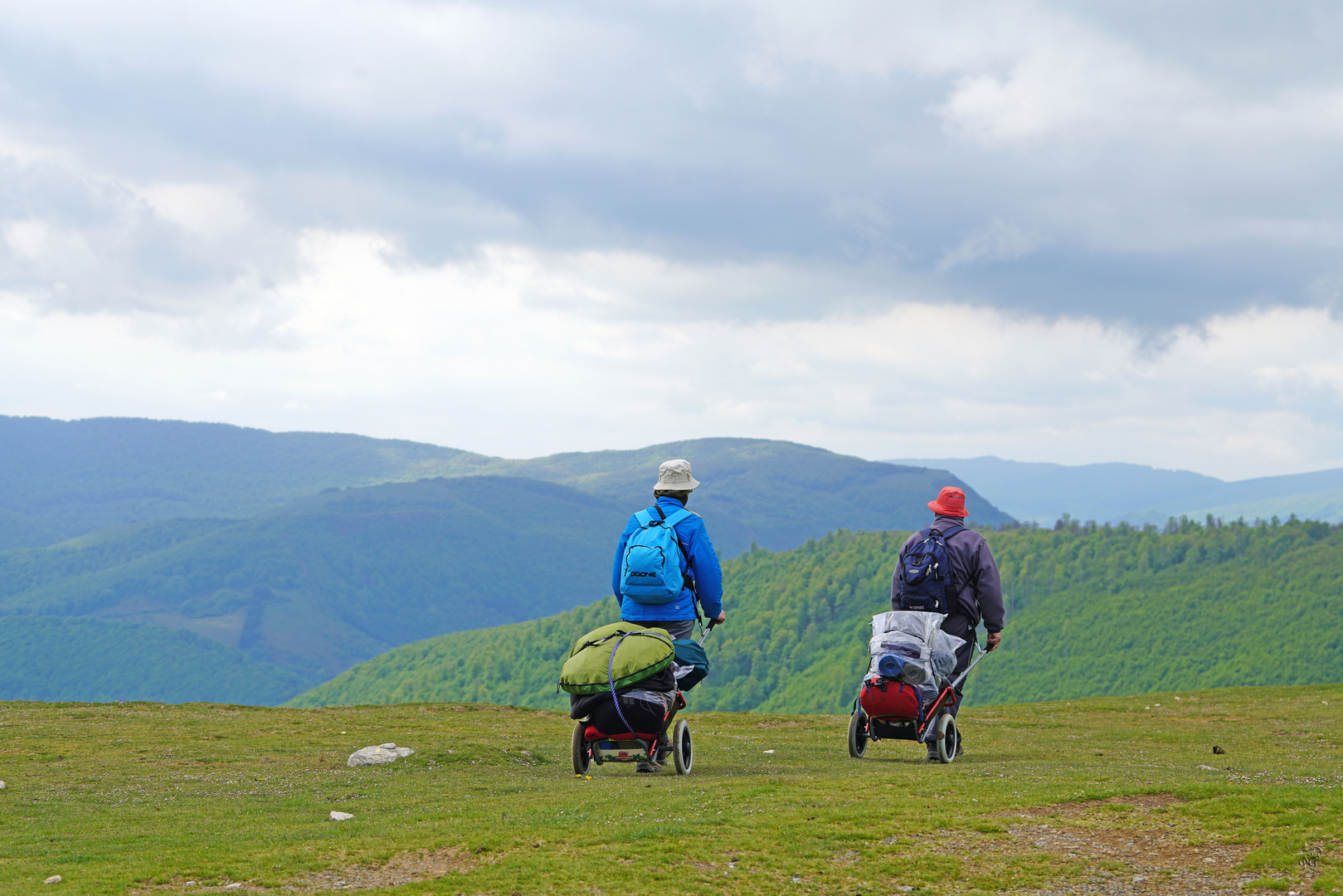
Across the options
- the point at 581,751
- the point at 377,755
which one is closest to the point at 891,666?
the point at 581,751

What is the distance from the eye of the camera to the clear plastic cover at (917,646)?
1579 centimetres

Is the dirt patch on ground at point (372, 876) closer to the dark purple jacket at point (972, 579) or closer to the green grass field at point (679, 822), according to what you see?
the green grass field at point (679, 822)

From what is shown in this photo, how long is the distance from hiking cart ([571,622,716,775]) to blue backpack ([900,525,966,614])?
3.25 m

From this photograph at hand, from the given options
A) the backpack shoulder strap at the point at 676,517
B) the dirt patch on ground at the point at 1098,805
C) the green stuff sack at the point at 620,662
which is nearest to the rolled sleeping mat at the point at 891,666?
the green stuff sack at the point at 620,662

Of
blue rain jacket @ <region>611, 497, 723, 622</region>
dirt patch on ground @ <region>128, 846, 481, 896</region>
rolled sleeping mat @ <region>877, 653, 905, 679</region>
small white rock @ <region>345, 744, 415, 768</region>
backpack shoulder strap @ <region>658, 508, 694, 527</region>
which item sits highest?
backpack shoulder strap @ <region>658, 508, 694, 527</region>

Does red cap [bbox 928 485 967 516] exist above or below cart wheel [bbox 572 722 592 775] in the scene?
above

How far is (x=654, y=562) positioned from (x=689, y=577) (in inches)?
25.2

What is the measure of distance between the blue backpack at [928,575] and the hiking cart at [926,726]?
0.95 metres

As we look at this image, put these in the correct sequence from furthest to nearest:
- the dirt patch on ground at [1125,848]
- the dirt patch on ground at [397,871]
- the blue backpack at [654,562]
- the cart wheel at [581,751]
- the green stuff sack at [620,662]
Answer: the cart wheel at [581,751] < the blue backpack at [654,562] < the green stuff sack at [620,662] < the dirt patch on ground at [397,871] < the dirt patch on ground at [1125,848]

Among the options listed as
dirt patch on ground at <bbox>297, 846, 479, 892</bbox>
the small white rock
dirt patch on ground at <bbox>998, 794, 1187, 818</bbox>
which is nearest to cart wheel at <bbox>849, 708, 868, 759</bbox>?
dirt patch on ground at <bbox>998, 794, 1187, 818</bbox>

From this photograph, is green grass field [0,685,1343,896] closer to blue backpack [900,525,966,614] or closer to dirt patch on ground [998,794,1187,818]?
dirt patch on ground [998,794,1187,818]

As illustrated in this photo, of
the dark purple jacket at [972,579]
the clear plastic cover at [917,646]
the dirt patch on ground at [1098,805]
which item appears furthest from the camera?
the dark purple jacket at [972,579]

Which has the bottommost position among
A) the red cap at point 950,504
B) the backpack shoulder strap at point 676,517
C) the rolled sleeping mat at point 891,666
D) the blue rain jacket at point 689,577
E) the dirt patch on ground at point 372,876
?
the dirt patch on ground at point 372,876

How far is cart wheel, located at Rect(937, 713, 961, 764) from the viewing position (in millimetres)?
16109
